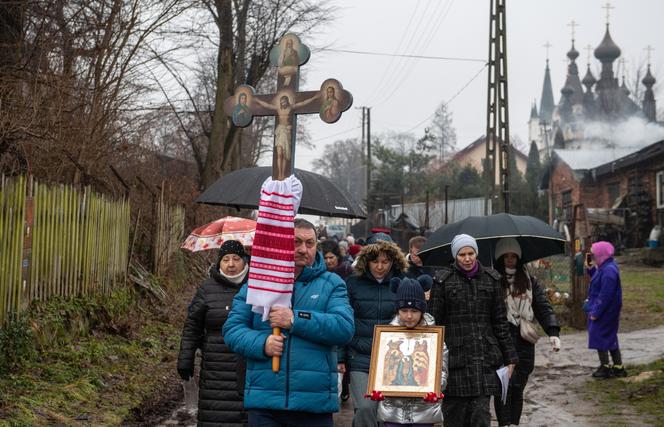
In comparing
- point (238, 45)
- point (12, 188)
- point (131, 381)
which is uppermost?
point (238, 45)

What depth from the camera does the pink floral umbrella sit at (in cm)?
967

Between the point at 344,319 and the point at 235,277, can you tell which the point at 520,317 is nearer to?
the point at 235,277

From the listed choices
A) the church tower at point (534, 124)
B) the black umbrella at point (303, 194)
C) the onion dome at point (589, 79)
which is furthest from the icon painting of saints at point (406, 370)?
the church tower at point (534, 124)

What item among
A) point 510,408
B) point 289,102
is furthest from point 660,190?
point 289,102

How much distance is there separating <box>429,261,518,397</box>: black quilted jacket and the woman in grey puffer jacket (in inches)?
17.0

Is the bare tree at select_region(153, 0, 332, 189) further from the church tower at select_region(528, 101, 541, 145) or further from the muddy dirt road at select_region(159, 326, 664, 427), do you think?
the church tower at select_region(528, 101, 541, 145)

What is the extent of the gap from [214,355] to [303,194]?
87.3 inches

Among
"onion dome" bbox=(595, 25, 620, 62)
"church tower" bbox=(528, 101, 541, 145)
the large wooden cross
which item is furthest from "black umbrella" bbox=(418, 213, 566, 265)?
"church tower" bbox=(528, 101, 541, 145)

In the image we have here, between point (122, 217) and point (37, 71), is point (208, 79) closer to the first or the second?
point (122, 217)

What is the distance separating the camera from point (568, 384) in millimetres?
11750

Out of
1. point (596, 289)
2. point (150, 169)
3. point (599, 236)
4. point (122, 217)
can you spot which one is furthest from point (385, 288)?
point (599, 236)

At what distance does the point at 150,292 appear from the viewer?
51.3ft

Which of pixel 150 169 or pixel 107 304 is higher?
pixel 150 169

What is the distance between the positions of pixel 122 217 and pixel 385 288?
830cm
